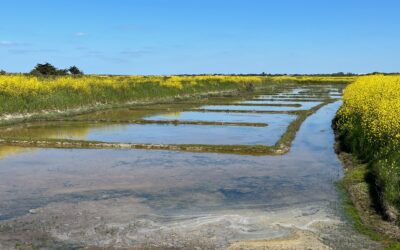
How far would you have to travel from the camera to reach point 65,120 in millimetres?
22109

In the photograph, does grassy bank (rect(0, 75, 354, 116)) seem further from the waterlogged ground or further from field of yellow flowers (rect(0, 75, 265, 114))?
the waterlogged ground

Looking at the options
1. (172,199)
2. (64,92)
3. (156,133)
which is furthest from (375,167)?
(64,92)

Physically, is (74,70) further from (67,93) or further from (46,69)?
(67,93)

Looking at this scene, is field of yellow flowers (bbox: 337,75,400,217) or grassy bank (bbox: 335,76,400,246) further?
field of yellow flowers (bbox: 337,75,400,217)

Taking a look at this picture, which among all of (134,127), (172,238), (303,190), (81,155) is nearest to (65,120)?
(134,127)

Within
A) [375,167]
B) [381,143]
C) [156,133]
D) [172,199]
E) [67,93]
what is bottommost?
[172,199]

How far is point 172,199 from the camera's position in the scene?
28.5ft

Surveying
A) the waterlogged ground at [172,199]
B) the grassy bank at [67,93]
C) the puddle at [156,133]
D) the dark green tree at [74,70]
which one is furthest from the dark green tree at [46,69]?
the waterlogged ground at [172,199]

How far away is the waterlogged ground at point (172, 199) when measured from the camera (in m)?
6.60

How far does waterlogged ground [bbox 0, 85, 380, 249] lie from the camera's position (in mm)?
6598

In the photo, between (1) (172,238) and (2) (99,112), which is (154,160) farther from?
(2) (99,112)

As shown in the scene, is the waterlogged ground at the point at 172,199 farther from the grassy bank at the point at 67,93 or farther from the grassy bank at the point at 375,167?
the grassy bank at the point at 67,93

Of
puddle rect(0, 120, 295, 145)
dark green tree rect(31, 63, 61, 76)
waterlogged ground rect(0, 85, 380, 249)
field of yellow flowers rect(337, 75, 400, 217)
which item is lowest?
waterlogged ground rect(0, 85, 380, 249)

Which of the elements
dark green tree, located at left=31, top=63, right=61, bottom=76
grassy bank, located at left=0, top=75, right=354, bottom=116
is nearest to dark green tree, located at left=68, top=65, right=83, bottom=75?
dark green tree, located at left=31, top=63, right=61, bottom=76
